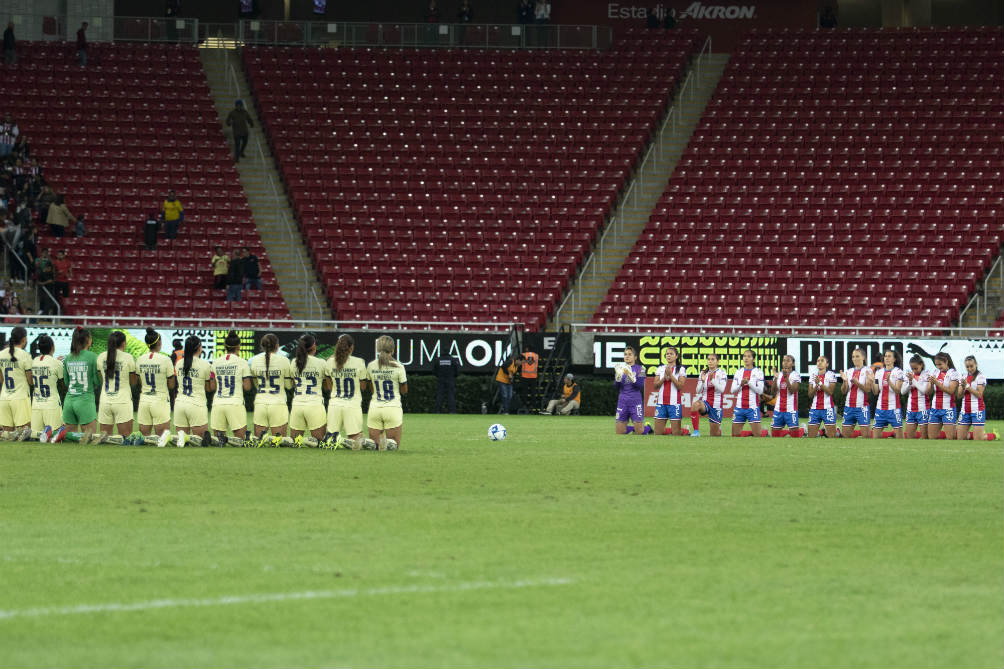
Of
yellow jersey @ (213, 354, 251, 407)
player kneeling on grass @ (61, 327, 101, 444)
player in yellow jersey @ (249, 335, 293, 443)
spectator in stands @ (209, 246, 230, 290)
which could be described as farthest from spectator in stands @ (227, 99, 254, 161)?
yellow jersey @ (213, 354, 251, 407)

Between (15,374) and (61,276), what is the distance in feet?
51.2

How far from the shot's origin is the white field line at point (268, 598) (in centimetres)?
789

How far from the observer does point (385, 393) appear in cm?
2041

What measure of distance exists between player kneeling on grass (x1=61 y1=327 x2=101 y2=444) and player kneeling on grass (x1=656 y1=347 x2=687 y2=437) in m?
10.1

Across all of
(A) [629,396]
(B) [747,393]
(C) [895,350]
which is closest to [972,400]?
(B) [747,393]

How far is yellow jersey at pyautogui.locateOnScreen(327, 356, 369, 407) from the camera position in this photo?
20828 millimetres

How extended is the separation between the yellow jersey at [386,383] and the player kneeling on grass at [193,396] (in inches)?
99.5

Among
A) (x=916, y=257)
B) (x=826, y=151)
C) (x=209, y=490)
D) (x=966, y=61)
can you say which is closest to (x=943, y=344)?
(x=916, y=257)

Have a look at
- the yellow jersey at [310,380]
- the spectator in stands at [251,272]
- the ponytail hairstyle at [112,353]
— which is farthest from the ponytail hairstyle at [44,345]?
the spectator in stands at [251,272]

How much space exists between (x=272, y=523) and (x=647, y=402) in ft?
75.3

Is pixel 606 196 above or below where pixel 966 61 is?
below

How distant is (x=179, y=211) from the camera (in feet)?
132

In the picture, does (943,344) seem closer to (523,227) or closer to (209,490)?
(523,227)

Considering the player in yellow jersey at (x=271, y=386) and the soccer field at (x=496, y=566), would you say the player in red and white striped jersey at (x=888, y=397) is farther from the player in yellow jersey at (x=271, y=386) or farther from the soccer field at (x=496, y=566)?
the player in yellow jersey at (x=271, y=386)
